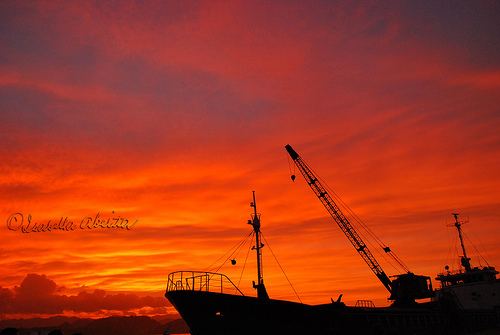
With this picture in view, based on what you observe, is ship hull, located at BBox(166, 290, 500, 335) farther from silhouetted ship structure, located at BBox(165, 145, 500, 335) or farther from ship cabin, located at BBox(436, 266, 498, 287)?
ship cabin, located at BBox(436, 266, 498, 287)

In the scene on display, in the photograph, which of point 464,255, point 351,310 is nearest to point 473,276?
point 464,255

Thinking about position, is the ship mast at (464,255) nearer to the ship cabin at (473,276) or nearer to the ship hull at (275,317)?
the ship cabin at (473,276)

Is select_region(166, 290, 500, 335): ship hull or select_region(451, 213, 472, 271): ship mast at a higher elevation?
select_region(451, 213, 472, 271): ship mast

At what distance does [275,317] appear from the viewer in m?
34.2

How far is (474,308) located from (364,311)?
3258cm

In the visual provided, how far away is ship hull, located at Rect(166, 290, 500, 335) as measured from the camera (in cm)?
3291

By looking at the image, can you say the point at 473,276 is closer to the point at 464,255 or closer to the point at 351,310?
the point at 464,255

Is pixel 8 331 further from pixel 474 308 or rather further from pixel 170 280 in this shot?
pixel 474 308

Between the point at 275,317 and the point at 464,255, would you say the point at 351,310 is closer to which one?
A: the point at 275,317

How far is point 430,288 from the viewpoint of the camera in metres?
55.2

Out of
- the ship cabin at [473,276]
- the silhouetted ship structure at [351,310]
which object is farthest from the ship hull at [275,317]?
the ship cabin at [473,276]

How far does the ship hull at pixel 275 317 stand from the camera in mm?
32906

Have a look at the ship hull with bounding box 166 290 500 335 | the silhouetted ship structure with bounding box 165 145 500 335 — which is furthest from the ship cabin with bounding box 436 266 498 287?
the ship hull with bounding box 166 290 500 335

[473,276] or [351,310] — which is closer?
[351,310]
